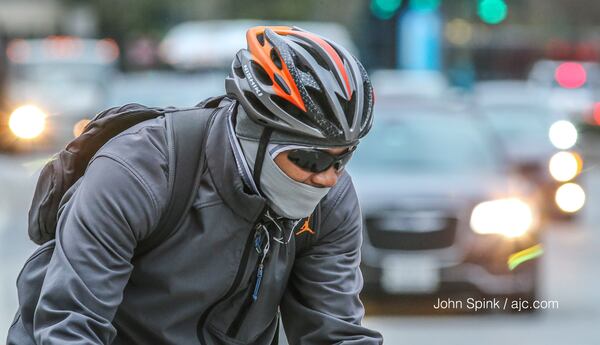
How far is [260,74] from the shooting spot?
2.98m

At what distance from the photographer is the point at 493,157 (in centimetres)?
1052

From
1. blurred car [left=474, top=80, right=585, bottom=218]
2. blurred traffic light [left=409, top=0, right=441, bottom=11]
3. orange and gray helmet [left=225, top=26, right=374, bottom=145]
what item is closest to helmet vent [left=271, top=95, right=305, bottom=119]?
orange and gray helmet [left=225, top=26, right=374, bottom=145]

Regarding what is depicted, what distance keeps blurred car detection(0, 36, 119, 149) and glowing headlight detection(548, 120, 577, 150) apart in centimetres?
650

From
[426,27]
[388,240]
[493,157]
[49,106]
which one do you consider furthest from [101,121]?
[426,27]

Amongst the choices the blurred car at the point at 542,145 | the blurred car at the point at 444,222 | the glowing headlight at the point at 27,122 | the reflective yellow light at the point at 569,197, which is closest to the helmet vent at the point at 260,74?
the blurred car at the point at 444,222

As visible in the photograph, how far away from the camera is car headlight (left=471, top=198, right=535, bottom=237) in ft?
31.2

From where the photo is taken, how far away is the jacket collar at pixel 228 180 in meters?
2.99

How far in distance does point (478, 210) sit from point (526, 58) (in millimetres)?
Answer: 38791

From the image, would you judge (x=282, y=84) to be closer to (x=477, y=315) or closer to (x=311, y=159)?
(x=311, y=159)

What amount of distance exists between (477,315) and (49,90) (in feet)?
48.1

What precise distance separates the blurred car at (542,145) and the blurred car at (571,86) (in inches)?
470

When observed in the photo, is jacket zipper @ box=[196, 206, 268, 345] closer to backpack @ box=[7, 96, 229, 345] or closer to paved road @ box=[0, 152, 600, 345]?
backpack @ box=[7, 96, 229, 345]

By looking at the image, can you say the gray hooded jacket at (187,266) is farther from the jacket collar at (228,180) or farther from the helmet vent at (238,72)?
the helmet vent at (238,72)

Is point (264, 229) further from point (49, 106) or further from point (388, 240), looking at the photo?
point (49, 106)
